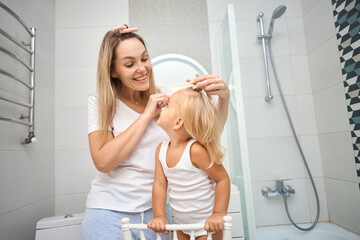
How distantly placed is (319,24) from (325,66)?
359 mm

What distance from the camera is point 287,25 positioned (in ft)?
6.90

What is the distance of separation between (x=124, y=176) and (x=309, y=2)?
6.94 feet

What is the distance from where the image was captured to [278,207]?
77.1 inches

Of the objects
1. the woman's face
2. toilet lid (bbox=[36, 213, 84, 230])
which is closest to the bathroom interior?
toilet lid (bbox=[36, 213, 84, 230])

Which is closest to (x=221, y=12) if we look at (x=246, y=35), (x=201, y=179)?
(x=246, y=35)

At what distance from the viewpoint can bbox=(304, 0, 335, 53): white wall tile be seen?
1.80 meters

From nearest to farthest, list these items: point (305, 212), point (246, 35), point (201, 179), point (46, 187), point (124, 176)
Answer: point (201, 179) < point (124, 176) < point (46, 187) < point (305, 212) < point (246, 35)

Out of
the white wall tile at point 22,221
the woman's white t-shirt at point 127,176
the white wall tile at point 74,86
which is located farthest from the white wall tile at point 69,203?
the woman's white t-shirt at point 127,176

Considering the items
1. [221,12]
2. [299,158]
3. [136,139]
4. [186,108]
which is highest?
[221,12]

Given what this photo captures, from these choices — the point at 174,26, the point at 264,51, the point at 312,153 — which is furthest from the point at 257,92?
the point at 174,26

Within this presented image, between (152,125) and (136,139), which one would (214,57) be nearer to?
(152,125)

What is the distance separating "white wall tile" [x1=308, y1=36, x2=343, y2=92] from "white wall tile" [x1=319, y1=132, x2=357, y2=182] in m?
0.41

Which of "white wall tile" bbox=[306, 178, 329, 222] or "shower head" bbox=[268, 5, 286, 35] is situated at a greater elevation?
"shower head" bbox=[268, 5, 286, 35]

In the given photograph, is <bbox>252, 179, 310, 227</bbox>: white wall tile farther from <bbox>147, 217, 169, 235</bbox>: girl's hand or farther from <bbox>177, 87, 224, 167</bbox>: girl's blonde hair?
<bbox>147, 217, 169, 235</bbox>: girl's hand
